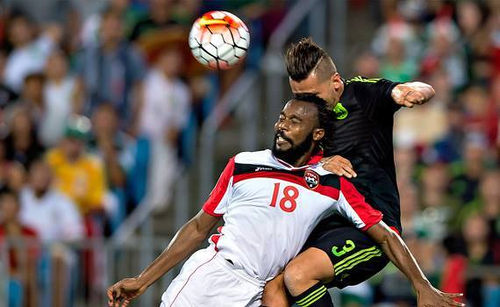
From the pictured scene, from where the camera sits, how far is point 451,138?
13.8m

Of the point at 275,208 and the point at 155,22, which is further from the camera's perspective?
the point at 155,22

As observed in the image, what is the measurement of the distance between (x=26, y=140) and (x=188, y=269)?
629cm

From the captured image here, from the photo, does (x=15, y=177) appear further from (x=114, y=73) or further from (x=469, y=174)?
(x=469, y=174)

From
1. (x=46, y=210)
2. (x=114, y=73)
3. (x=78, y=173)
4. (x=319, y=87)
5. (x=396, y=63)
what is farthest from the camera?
(x=114, y=73)

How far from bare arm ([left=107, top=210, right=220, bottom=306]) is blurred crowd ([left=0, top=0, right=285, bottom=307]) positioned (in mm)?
4377

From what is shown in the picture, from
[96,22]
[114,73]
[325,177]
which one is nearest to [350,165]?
[325,177]

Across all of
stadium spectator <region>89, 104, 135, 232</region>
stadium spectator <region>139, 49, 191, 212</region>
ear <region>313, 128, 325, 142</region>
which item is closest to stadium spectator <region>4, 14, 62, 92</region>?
stadium spectator <region>89, 104, 135, 232</region>

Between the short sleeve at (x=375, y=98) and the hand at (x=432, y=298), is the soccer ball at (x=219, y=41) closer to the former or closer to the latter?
the short sleeve at (x=375, y=98)

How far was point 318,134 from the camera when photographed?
8.65 metres

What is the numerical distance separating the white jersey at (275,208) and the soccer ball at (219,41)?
0.71 m

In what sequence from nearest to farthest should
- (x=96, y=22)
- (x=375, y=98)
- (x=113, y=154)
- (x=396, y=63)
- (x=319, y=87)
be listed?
(x=319, y=87) < (x=375, y=98) < (x=396, y=63) < (x=113, y=154) < (x=96, y=22)

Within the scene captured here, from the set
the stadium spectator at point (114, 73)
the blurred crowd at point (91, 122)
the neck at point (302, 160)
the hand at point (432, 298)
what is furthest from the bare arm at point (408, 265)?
the stadium spectator at point (114, 73)

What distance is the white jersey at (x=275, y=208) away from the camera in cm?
852

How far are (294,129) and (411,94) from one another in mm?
749
